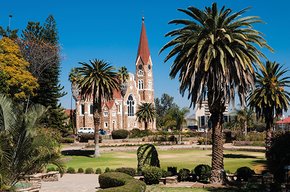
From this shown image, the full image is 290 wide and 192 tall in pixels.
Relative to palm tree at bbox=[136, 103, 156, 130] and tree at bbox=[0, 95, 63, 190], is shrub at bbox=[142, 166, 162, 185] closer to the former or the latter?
tree at bbox=[0, 95, 63, 190]

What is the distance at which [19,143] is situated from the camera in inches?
538

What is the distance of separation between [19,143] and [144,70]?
3328 inches

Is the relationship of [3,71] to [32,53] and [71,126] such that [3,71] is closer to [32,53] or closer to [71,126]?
[32,53]

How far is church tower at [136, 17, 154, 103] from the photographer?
97312 mm

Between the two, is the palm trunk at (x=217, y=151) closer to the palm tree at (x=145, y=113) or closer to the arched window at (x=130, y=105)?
the palm tree at (x=145, y=113)

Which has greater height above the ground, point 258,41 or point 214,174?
point 258,41

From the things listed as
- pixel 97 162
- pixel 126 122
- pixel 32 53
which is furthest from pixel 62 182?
pixel 126 122

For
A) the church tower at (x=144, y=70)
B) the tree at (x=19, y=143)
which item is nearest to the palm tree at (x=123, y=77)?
the church tower at (x=144, y=70)

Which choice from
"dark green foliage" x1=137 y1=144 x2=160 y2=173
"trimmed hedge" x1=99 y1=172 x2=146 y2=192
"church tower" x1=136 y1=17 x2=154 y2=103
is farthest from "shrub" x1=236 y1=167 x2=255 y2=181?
"church tower" x1=136 y1=17 x2=154 y2=103

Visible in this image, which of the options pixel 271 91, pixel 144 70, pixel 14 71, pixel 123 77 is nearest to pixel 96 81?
pixel 14 71

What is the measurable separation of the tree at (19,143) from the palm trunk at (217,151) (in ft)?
33.5

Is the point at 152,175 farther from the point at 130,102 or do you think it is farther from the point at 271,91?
the point at 130,102

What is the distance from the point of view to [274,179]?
20.7m

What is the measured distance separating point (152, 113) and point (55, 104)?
3281 centimetres
